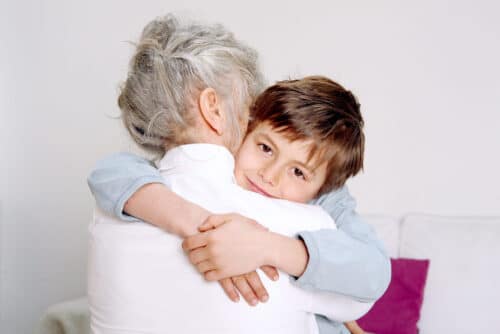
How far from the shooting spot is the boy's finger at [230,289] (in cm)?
86

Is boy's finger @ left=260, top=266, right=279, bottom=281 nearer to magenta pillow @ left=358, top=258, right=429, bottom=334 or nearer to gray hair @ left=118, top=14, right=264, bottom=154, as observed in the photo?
Answer: gray hair @ left=118, top=14, right=264, bottom=154

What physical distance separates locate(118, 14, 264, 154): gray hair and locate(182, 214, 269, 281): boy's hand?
227mm

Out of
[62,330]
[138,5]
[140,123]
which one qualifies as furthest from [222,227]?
[138,5]

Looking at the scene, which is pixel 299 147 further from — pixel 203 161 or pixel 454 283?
pixel 454 283

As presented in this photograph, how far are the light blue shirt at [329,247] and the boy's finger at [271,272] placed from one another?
0.03m

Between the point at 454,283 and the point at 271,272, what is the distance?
5.62ft

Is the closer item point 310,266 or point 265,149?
point 310,266

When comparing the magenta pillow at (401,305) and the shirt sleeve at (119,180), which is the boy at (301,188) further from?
the magenta pillow at (401,305)

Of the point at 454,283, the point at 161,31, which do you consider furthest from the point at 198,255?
the point at 454,283

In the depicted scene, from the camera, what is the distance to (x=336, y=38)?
2.88m

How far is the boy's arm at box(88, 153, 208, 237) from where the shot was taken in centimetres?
89

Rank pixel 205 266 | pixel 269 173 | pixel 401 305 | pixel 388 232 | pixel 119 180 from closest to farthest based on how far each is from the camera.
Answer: pixel 205 266 < pixel 119 180 < pixel 269 173 < pixel 401 305 < pixel 388 232

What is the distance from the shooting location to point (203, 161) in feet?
3.08

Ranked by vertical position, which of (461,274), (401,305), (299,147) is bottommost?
(401,305)
